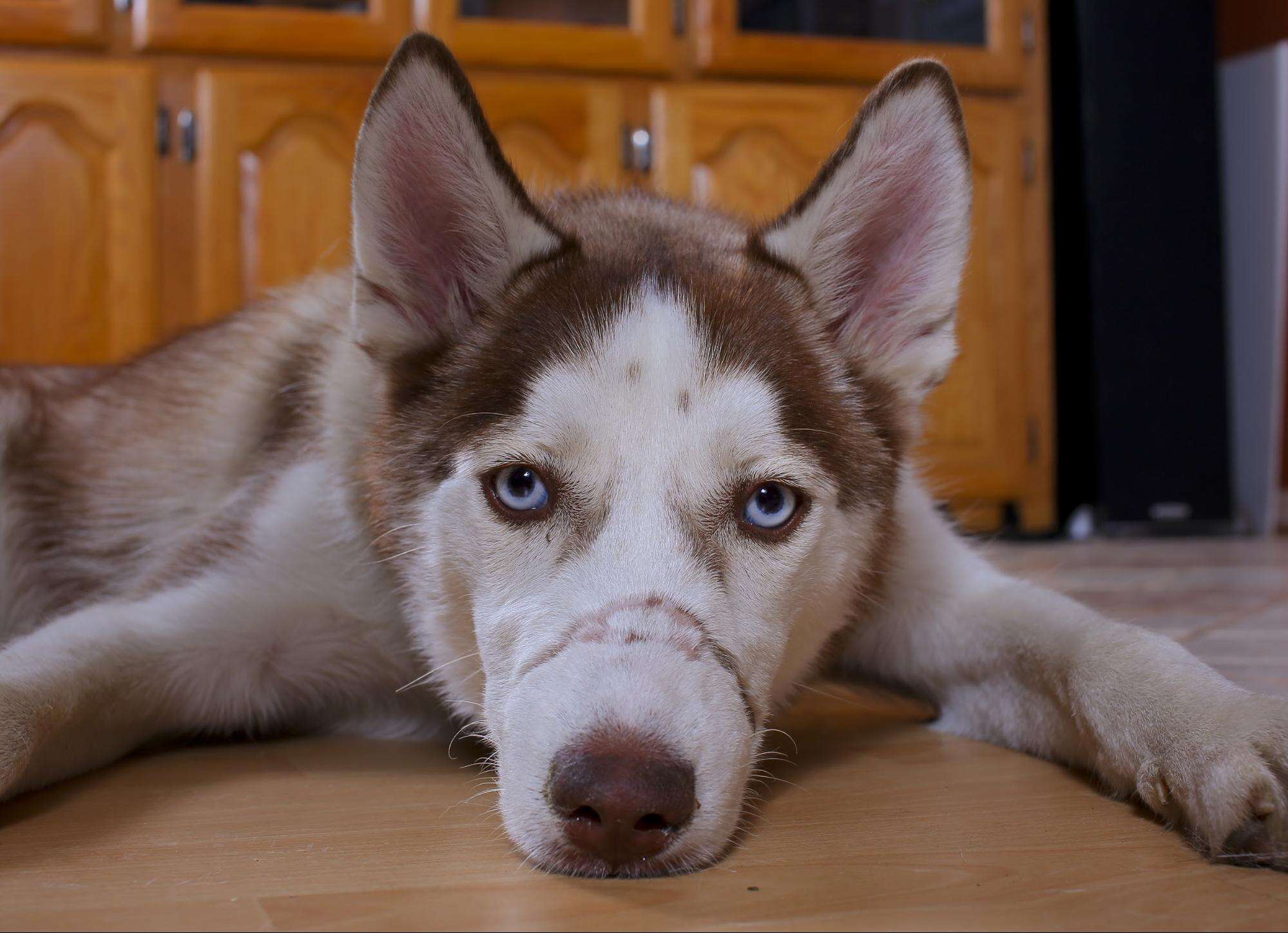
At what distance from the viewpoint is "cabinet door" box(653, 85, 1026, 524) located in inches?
192

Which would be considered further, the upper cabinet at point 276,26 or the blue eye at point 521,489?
the upper cabinet at point 276,26

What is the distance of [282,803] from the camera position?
148cm

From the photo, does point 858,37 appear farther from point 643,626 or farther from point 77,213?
point 643,626

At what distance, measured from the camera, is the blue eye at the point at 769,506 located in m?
1.39

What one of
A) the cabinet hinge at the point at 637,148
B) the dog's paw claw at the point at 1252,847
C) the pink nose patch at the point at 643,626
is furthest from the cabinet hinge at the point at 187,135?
the dog's paw claw at the point at 1252,847

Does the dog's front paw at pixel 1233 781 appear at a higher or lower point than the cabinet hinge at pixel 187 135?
lower

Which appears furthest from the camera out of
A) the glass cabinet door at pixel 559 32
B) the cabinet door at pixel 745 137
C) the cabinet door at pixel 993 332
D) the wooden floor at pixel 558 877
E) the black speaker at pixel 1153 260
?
the black speaker at pixel 1153 260

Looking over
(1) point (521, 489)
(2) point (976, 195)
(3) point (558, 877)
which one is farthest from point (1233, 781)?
(2) point (976, 195)

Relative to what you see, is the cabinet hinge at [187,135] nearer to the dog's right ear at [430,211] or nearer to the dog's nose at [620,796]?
the dog's right ear at [430,211]

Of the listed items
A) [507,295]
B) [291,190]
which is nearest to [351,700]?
[507,295]

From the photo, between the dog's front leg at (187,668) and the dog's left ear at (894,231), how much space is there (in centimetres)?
82

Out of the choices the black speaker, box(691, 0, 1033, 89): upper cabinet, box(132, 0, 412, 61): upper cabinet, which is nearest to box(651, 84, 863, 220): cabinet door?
box(691, 0, 1033, 89): upper cabinet

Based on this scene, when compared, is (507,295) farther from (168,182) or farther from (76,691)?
(168,182)

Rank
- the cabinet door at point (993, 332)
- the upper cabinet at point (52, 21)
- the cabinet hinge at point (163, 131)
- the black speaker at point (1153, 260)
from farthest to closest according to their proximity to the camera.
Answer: the black speaker at point (1153, 260) < the cabinet door at point (993, 332) < the cabinet hinge at point (163, 131) < the upper cabinet at point (52, 21)
